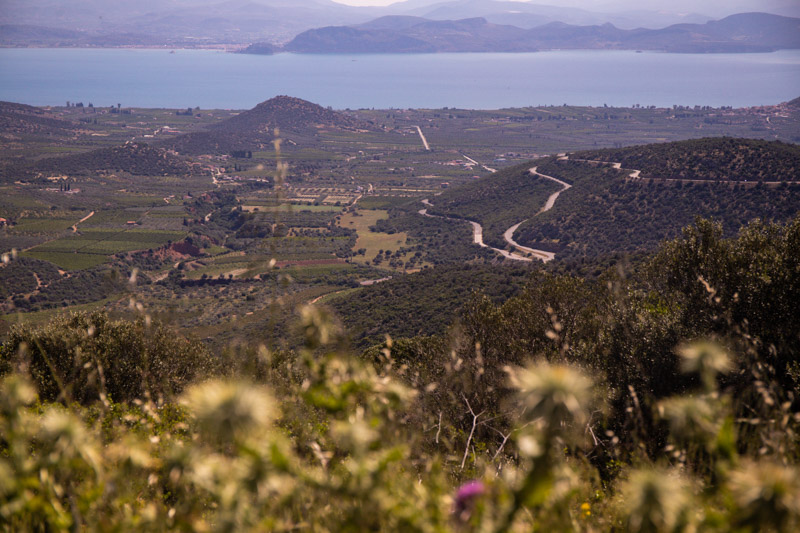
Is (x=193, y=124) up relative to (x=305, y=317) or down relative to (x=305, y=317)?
up

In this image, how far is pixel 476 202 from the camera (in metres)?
79.2

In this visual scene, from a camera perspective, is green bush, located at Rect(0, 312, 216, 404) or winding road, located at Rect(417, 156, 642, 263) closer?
green bush, located at Rect(0, 312, 216, 404)

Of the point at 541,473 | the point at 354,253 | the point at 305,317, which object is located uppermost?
→ the point at 305,317

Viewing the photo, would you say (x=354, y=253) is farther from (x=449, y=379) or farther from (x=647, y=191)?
(x=449, y=379)

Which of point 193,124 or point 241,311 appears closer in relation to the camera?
point 241,311

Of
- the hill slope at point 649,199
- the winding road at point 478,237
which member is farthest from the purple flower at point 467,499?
the winding road at point 478,237

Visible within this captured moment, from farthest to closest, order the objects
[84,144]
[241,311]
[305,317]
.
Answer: [84,144] → [241,311] → [305,317]

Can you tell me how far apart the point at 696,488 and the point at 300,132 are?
14499cm

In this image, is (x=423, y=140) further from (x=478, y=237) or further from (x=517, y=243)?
(x=517, y=243)

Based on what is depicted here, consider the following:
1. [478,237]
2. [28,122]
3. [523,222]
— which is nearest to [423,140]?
[478,237]

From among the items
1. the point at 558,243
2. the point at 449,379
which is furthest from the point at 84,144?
the point at 449,379

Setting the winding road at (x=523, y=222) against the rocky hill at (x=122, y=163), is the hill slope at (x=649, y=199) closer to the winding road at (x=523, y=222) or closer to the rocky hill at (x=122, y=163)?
the winding road at (x=523, y=222)

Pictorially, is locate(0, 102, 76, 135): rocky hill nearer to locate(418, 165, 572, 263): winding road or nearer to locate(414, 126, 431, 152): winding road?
locate(414, 126, 431, 152): winding road

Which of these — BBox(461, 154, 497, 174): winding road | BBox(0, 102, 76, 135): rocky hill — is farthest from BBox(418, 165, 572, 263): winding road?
BBox(0, 102, 76, 135): rocky hill
